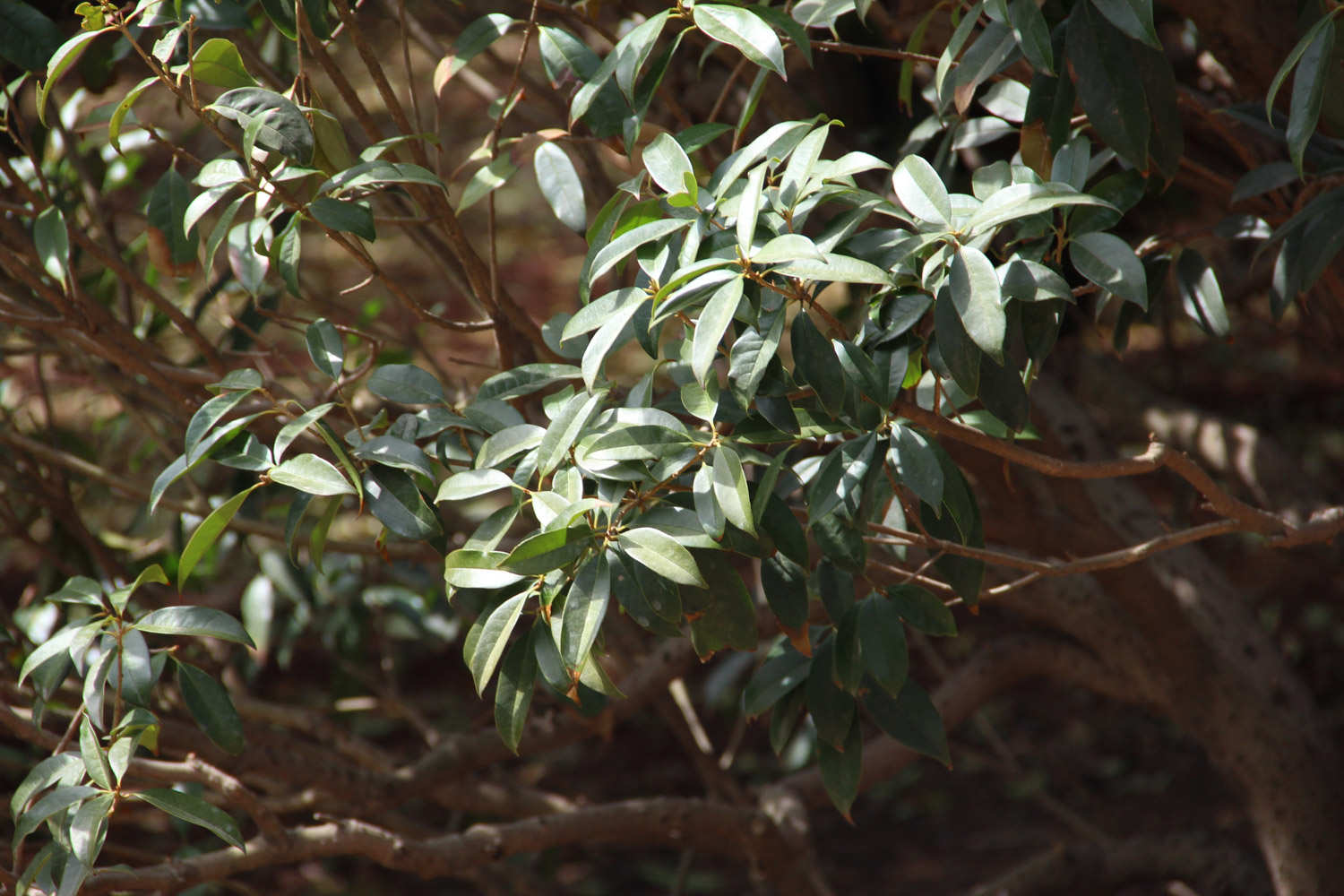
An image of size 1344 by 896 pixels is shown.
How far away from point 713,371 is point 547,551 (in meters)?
0.17

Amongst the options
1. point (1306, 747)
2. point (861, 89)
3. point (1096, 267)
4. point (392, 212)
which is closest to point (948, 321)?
point (1096, 267)

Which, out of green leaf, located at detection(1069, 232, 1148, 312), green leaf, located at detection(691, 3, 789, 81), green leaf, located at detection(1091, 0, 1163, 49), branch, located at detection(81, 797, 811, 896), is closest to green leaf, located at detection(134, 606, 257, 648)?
branch, located at detection(81, 797, 811, 896)

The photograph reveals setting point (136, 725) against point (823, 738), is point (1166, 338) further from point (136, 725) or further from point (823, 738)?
point (136, 725)

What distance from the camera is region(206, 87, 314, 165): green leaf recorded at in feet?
2.86

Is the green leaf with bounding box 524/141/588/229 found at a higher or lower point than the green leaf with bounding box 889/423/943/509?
higher

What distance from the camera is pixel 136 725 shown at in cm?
92

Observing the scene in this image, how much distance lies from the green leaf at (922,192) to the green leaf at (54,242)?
0.83 m

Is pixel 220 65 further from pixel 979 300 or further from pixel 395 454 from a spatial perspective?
pixel 979 300

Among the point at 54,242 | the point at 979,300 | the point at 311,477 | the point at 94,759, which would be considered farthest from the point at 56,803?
the point at 979,300

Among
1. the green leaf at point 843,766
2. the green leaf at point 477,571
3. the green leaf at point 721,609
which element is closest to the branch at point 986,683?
the green leaf at point 843,766

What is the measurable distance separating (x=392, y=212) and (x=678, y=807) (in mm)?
836

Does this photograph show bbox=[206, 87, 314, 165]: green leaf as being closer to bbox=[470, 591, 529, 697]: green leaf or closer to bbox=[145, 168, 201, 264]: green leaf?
bbox=[145, 168, 201, 264]: green leaf

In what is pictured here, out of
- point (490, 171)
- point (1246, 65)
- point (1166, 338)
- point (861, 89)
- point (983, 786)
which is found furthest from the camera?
point (983, 786)

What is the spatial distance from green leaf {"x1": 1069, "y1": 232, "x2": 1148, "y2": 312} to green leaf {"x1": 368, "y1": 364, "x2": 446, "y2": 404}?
1.75ft
